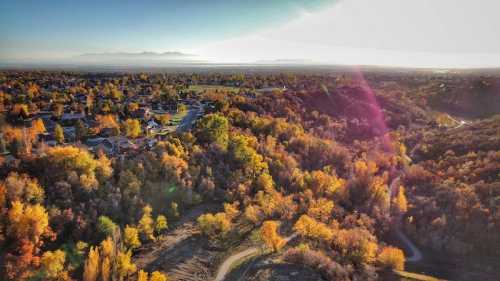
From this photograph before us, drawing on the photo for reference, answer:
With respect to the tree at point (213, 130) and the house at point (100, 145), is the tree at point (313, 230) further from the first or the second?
the house at point (100, 145)

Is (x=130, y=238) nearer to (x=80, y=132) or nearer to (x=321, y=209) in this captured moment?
(x=80, y=132)

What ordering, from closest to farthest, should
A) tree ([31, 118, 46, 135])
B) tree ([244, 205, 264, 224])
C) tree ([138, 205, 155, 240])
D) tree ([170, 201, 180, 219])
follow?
tree ([138, 205, 155, 240]), tree ([170, 201, 180, 219]), tree ([244, 205, 264, 224]), tree ([31, 118, 46, 135])

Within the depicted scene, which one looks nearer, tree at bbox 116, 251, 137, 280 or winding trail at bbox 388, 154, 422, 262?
tree at bbox 116, 251, 137, 280

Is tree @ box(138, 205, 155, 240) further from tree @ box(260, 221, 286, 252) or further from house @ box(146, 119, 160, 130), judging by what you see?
house @ box(146, 119, 160, 130)

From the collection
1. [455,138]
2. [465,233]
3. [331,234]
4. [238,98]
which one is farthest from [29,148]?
[455,138]

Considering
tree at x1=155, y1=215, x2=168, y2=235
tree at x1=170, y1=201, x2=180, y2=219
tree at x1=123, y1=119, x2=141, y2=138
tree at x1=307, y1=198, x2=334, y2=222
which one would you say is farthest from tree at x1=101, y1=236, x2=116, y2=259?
tree at x1=307, y1=198, x2=334, y2=222

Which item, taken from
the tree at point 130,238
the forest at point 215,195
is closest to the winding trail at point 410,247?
the forest at point 215,195

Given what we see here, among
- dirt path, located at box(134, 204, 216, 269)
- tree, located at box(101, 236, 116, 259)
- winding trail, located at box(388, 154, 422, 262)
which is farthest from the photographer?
winding trail, located at box(388, 154, 422, 262)

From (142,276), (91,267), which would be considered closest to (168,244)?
(142,276)
